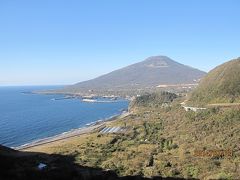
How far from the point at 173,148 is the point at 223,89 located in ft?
143

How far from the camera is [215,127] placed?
7175 cm

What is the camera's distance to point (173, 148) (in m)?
62.1

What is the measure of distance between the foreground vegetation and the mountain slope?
10905mm

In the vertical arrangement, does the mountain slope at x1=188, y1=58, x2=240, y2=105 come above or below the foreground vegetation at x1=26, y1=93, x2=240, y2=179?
above

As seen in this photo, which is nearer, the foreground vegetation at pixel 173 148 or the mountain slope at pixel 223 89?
the foreground vegetation at pixel 173 148

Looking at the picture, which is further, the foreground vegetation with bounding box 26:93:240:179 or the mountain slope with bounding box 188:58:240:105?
the mountain slope with bounding box 188:58:240:105

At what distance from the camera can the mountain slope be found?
310ft

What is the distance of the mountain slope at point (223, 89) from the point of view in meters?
94.4

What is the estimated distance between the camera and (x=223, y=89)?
10025cm

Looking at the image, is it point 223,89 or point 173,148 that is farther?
point 223,89

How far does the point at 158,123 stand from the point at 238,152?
127 ft

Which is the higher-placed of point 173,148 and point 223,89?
point 223,89

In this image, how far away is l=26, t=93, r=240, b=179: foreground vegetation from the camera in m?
44.7

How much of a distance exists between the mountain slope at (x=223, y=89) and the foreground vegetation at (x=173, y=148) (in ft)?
35.8
